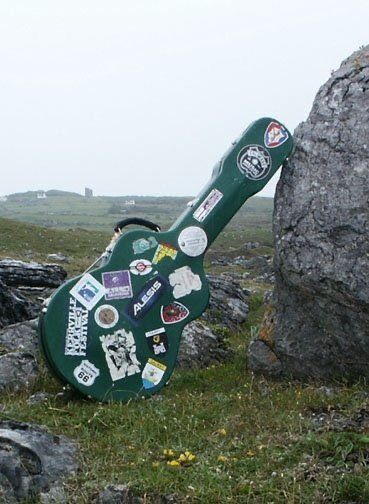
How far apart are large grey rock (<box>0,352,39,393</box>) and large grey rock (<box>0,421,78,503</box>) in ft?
8.05

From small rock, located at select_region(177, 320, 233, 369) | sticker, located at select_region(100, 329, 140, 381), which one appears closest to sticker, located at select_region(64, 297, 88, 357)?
sticker, located at select_region(100, 329, 140, 381)

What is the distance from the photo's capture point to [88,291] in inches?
398

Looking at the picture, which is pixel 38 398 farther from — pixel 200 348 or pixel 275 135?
pixel 275 135

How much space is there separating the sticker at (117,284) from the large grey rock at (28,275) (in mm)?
7036

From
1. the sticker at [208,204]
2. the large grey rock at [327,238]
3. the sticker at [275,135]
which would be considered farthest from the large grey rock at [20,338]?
the sticker at [275,135]

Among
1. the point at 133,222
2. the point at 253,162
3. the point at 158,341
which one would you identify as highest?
the point at 253,162

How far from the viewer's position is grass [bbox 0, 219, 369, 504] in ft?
22.6

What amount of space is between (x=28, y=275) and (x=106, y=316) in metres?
7.49

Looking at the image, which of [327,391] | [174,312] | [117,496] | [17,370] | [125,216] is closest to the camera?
[117,496]

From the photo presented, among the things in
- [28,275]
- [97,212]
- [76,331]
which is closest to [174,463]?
[76,331]

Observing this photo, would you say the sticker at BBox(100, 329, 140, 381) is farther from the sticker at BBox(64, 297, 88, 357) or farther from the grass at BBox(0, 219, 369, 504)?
the grass at BBox(0, 219, 369, 504)

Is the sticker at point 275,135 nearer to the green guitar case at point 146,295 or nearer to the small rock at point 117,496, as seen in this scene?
the green guitar case at point 146,295

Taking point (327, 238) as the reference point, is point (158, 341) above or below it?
below

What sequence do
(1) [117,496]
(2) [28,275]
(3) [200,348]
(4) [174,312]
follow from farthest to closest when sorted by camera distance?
(2) [28,275] → (3) [200,348] → (4) [174,312] → (1) [117,496]
